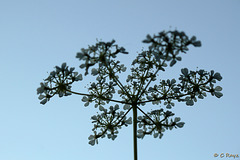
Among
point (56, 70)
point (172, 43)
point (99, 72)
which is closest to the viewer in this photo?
point (172, 43)

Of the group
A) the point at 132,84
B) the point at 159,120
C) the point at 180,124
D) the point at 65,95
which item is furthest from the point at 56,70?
the point at 180,124

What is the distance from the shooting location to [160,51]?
4180mm

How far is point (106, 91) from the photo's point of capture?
5.18 meters

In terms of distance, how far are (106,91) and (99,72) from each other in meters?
0.46

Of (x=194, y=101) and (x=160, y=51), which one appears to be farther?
(x=194, y=101)

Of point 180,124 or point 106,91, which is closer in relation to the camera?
point 180,124

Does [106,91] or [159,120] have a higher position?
[106,91]

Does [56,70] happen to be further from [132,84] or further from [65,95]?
[132,84]

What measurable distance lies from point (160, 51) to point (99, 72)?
127cm

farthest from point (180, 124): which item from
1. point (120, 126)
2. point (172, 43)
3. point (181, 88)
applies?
→ point (172, 43)

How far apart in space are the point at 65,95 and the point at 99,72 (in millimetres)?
A: 729

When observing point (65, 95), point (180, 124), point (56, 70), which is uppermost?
point (56, 70)

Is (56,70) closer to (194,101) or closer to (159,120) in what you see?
(159,120)

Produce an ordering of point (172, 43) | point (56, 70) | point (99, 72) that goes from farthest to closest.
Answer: point (99, 72) → point (56, 70) → point (172, 43)
